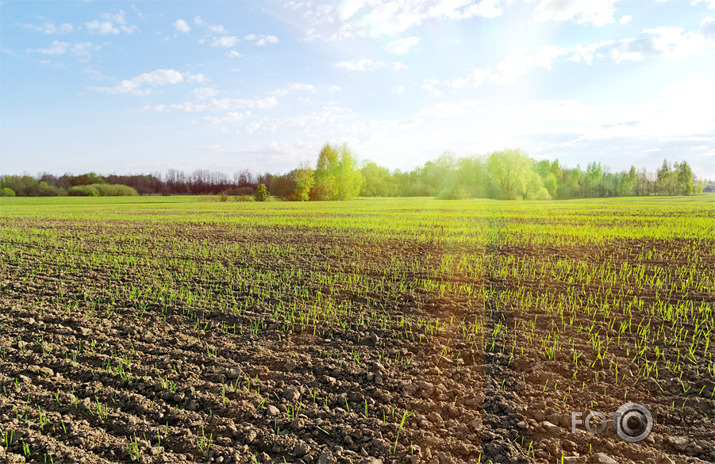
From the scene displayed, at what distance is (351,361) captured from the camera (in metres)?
4.17

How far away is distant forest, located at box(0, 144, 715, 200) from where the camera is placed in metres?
52.7

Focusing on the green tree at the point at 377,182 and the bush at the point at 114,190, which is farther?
the green tree at the point at 377,182

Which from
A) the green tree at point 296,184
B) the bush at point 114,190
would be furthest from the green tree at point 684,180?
the bush at point 114,190

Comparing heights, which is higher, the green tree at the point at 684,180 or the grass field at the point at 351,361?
the green tree at the point at 684,180

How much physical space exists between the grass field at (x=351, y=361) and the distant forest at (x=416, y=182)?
43.7 metres

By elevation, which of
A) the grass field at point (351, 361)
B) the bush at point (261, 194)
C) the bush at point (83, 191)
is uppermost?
the bush at point (83, 191)

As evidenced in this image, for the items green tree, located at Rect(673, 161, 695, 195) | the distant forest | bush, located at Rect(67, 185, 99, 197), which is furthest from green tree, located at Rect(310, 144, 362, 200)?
green tree, located at Rect(673, 161, 695, 195)

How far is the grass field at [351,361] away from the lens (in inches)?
117

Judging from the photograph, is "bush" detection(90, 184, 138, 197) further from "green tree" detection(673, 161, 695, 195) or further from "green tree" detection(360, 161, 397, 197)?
"green tree" detection(673, 161, 695, 195)

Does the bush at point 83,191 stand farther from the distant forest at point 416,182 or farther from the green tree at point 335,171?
the green tree at point 335,171

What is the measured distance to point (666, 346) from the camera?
4.58 metres

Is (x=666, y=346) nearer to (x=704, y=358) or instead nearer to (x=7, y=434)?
(x=704, y=358)

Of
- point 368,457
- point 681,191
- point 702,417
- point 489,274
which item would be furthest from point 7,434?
point 681,191

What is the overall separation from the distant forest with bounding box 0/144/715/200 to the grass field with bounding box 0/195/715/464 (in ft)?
143
